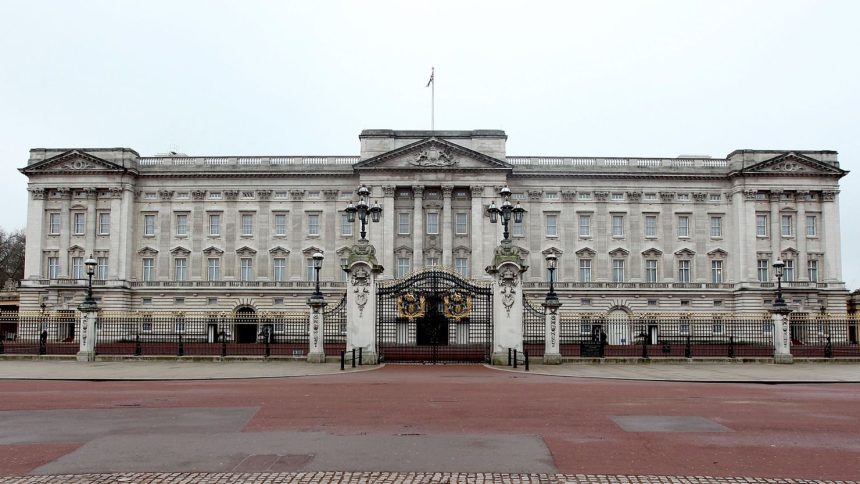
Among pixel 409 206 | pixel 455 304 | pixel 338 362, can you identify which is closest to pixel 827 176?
pixel 409 206

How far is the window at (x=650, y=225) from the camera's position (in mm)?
66062

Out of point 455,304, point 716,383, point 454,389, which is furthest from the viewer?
point 455,304

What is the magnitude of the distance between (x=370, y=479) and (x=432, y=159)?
56.2m

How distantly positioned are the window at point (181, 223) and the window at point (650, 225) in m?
41.6

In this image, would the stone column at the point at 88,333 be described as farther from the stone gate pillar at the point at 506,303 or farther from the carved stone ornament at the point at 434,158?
the carved stone ornament at the point at 434,158

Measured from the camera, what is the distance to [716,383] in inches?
871

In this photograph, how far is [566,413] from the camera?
14.3m

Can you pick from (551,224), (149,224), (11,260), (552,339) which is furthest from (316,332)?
(11,260)

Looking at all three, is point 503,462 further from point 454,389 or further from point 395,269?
point 395,269

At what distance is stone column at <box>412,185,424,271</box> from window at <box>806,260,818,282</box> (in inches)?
1345

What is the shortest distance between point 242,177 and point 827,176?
52.0 m

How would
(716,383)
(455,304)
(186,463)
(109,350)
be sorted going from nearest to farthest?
(186,463) < (716,383) < (455,304) < (109,350)

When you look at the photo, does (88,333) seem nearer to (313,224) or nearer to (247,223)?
(247,223)

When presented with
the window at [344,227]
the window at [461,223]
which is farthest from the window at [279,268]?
the window at [461,223]
